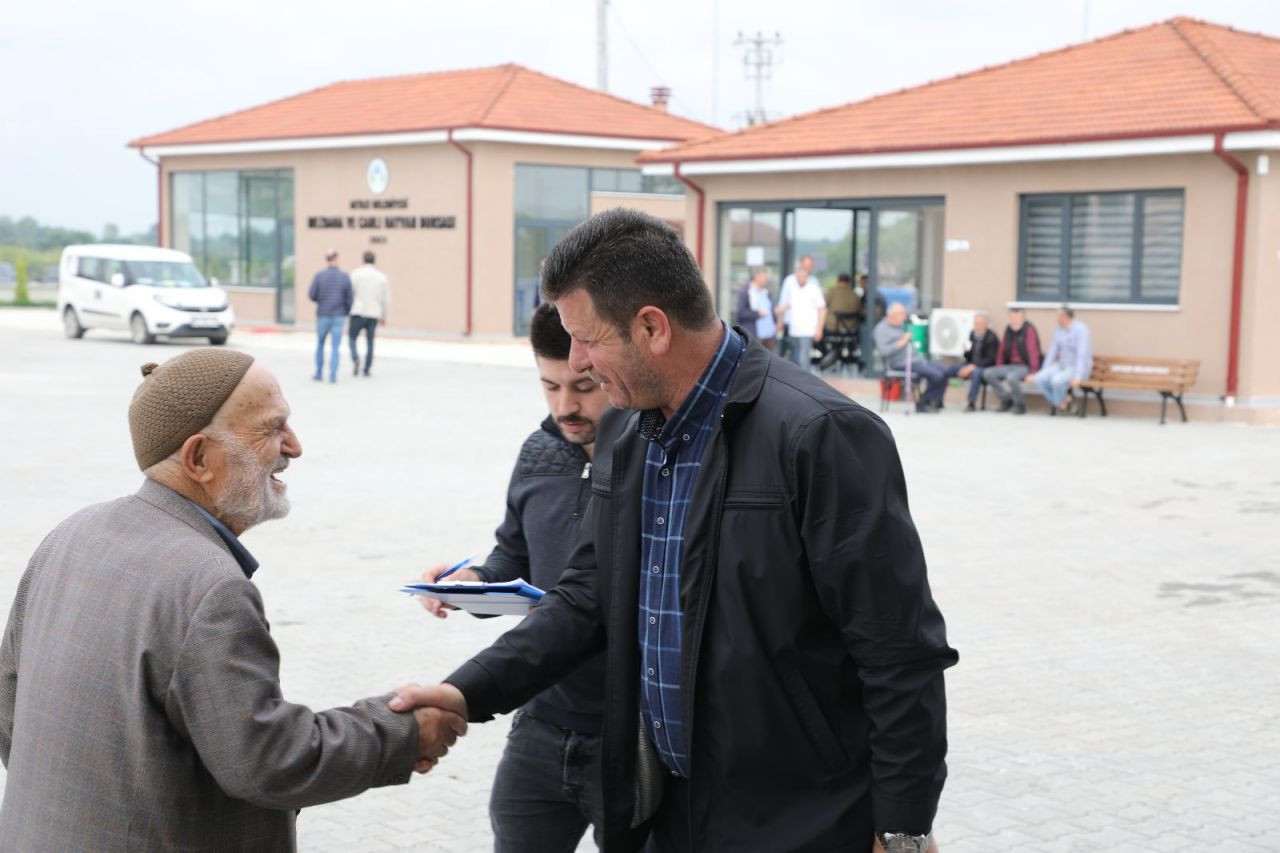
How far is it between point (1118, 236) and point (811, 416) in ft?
60.0

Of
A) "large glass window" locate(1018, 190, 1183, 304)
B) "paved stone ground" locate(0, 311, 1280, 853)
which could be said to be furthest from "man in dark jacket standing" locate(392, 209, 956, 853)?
"large glass window" locate(1018, 190, 1183, 304)

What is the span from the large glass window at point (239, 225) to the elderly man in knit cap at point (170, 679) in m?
34.0

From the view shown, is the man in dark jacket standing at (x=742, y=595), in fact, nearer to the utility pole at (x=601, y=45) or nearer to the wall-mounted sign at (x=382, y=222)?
the wall-mounted sign at (x=382, y=222)

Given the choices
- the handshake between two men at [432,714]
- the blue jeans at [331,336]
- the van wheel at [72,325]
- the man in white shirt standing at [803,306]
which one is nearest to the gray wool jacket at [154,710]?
the handshake between two men at [432,714]

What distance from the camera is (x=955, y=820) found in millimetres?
5219

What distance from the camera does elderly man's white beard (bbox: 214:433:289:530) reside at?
2.67 m

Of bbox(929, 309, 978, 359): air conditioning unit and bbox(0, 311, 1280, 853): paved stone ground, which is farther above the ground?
bbox(929, 309, 978, 359): air conditioning unit

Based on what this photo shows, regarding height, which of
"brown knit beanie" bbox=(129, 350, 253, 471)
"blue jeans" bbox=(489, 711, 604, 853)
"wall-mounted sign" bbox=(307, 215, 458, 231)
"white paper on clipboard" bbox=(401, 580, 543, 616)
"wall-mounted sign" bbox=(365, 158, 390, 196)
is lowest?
"blue jeans" bbox=(489, 711, 604, 853)

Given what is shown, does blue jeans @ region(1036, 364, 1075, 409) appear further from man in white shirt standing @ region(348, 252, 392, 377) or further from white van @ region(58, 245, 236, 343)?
white van @ region(58, 245, 236, 343)

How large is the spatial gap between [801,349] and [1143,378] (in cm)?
523

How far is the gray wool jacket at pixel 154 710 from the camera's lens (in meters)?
2.42

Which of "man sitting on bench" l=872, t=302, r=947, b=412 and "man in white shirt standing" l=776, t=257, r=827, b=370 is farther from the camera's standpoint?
"man in white shirt standing" l=776, t=257, r=827, b=370

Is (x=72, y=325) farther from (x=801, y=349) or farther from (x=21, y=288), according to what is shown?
(x=21, y=288)

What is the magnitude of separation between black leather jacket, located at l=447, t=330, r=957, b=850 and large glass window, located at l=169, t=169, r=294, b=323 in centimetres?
3426
